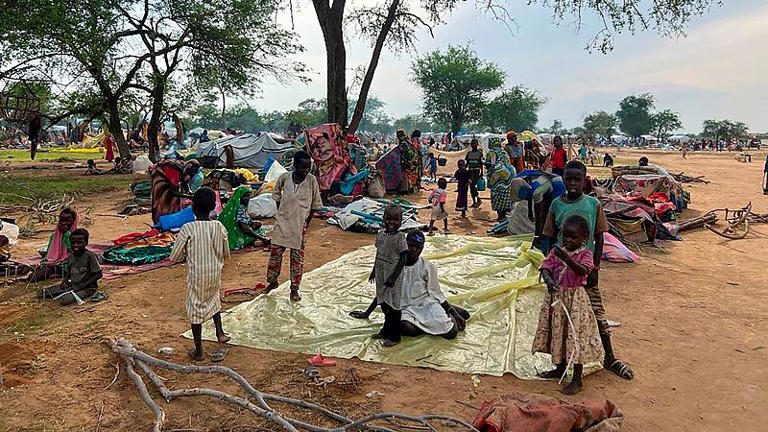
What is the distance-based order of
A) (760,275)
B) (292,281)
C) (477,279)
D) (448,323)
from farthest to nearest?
(760,275)
(477,279)
(292,281)
(448,323)

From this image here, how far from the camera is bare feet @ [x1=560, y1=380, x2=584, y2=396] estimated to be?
11.0ft

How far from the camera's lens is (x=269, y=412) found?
285 centimetres

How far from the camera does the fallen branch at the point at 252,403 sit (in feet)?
9.23

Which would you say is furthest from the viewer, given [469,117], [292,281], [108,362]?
[469,117]

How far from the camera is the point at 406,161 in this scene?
13188 mm

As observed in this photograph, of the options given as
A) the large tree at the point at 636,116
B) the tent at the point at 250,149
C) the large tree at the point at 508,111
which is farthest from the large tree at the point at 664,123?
the tent at the point at 250,149

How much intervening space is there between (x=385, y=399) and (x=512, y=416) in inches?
33.9

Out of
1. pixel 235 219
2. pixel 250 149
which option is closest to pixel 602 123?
pixel 250 149

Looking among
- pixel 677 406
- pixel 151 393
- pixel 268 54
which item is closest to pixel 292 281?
pixel 151 393

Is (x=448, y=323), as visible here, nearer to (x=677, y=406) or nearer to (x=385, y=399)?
(x=385, y=399)

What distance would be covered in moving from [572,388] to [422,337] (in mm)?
1207

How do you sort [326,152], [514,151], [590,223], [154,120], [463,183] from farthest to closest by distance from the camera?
[154,120] → [514,151] → [326,152] → [463,183] → [590,223]

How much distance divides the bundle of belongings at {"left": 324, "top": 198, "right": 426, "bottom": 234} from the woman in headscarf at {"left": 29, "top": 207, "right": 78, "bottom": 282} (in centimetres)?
428

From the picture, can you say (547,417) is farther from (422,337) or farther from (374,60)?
(374,60)
